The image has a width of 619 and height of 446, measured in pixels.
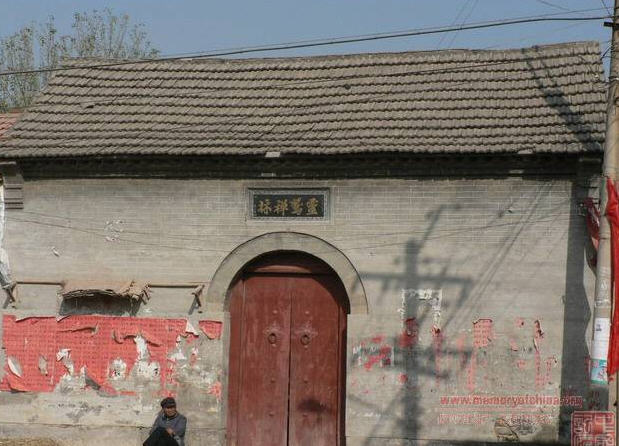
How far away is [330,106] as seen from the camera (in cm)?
1548

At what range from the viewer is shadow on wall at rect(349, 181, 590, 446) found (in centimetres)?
1393

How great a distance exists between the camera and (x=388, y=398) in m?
14.3

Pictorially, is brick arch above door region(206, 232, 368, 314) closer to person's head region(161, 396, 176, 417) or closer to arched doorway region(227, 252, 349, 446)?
arched doorway region(227, 252, 349, 446)

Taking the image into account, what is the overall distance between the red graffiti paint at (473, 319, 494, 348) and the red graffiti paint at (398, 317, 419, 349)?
0.81 m

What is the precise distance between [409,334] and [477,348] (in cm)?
96

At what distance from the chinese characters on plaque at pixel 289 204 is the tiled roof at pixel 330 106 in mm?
681

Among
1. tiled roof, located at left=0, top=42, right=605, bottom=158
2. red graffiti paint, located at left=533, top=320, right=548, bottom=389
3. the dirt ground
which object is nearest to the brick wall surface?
red graffiti paint, located at left=533, top=320, right=548, bottom=389

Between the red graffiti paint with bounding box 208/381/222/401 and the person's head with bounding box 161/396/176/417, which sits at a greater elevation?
the red graffiti paint with bounding box 208/381/222/401

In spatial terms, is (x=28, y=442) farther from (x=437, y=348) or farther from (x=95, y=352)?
(x=437, y=348)

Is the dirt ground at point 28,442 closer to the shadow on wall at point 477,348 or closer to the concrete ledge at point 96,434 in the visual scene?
the concrete ledge at point 96,434

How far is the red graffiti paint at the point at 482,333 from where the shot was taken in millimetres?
14148

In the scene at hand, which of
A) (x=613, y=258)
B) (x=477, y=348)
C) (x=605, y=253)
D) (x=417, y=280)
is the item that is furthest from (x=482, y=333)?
(x=605, y=253)

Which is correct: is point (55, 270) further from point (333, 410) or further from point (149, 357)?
Answer: point (333, 410)

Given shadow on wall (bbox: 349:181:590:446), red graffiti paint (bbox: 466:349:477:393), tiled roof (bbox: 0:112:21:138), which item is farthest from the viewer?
tiled roof (bbox: 0:112:21:138)
